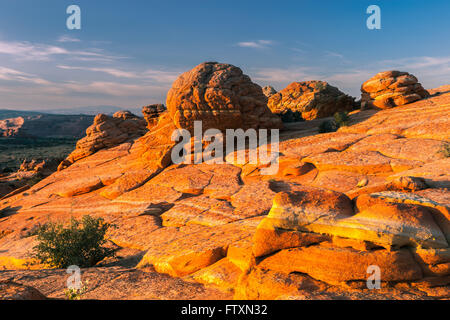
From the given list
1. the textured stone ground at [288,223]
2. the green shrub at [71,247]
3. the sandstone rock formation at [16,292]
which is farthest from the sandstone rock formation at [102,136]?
the sandstone rock formation at [16,292]

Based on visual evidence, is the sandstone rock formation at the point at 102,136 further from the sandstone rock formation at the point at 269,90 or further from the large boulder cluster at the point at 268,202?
the sandstone rock formation at the point at 269,90

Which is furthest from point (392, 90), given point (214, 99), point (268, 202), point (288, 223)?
point (288, 223)

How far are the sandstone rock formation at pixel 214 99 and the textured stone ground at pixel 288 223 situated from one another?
3980 mm

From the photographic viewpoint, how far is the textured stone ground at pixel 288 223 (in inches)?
196

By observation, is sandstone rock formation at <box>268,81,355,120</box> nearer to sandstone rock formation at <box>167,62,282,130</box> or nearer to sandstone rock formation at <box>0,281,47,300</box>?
sandstone rock formation at <box>167,62,282,130</box>

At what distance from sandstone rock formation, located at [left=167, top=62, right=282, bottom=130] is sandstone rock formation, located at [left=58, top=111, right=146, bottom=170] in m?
10.3

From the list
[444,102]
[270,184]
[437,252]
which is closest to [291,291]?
[437,252]

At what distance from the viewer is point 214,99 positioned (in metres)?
18.5

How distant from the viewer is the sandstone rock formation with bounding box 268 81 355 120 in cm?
2894

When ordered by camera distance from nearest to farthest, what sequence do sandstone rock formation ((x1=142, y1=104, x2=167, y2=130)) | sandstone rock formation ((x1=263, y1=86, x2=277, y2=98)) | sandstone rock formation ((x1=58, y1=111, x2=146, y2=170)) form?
sandstone rock formation ((x1=58, y1=111, x2=146, y2=170))
sandstone rock formation ((x1=142, y1=104, x2=167, y2=130))
sandstone rock formation ((x1=263, y1=86, x2=277, y2=98))

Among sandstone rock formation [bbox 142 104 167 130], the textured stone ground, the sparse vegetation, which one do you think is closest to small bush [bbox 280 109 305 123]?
the textured stone ground

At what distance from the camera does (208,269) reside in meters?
6.64

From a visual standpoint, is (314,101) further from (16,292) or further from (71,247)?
(16,292)

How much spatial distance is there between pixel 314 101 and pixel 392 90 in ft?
27.9
